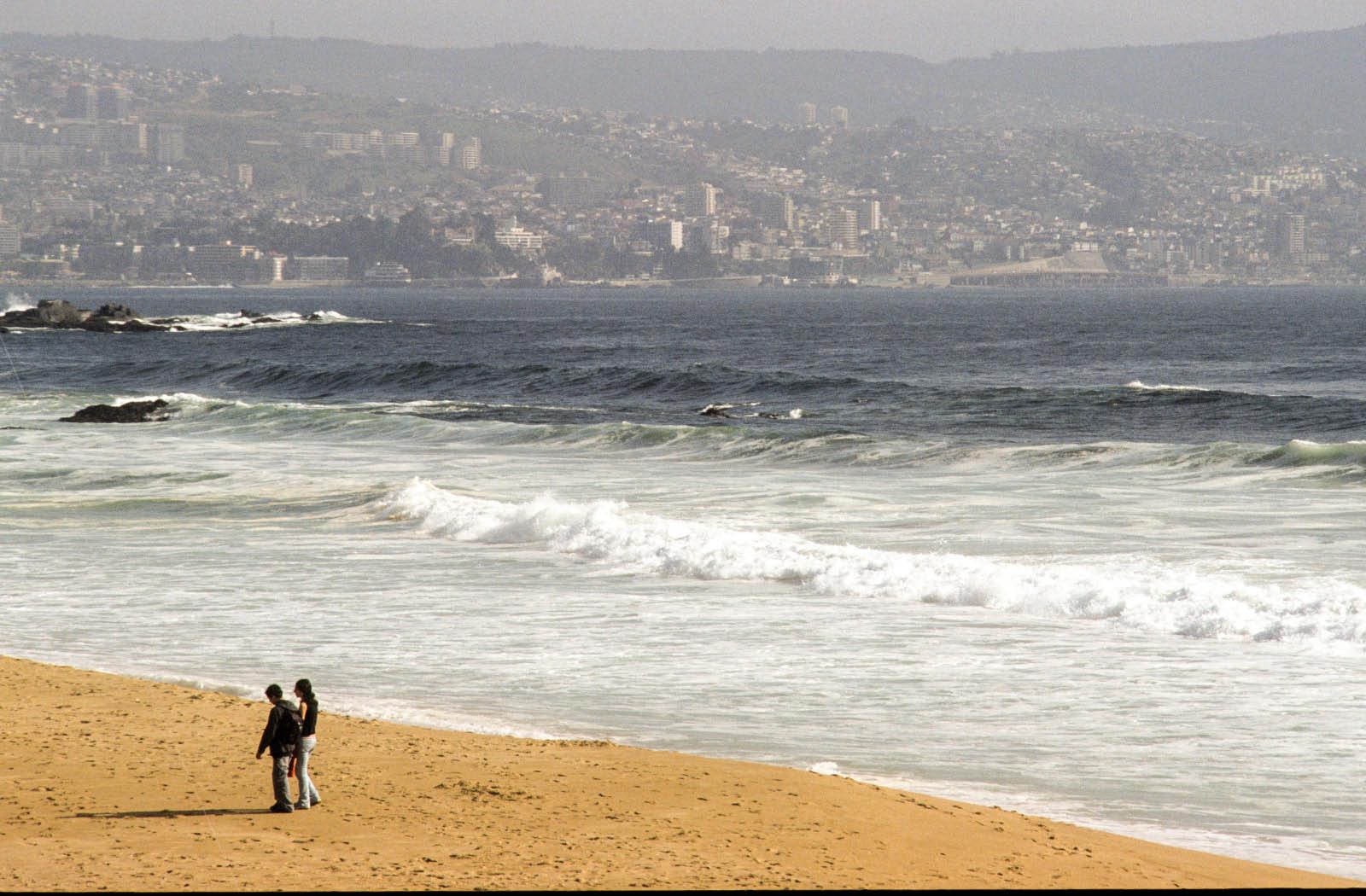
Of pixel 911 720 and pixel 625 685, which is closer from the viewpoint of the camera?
pixel 911 720

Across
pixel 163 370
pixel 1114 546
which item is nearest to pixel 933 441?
pixel 1114 546

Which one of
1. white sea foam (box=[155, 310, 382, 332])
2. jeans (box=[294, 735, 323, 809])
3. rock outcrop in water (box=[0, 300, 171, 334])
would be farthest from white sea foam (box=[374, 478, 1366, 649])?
white sea foam (box=[155, 310, 382, 332])

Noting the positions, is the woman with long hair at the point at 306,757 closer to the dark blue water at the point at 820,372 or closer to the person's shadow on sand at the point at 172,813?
the person's shadow on sand at the point at 172,813

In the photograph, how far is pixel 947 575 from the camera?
20062mm

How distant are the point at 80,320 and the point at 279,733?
365 ft

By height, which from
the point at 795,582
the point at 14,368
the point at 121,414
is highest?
the point at 795,582

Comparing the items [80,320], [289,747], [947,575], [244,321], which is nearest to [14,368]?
[80,320]

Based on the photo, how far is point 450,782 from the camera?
11547 mm

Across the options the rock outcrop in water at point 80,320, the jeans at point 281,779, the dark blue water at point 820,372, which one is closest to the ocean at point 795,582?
the dark blue water at point 820,372

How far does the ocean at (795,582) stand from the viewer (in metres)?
13.2

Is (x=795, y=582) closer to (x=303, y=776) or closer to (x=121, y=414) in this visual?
(x=303, y=776)

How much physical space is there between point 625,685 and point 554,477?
18105 mm

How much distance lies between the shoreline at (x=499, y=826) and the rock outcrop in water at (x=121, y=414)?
35037 mm

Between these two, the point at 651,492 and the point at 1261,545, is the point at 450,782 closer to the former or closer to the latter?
the point at 1261,545
